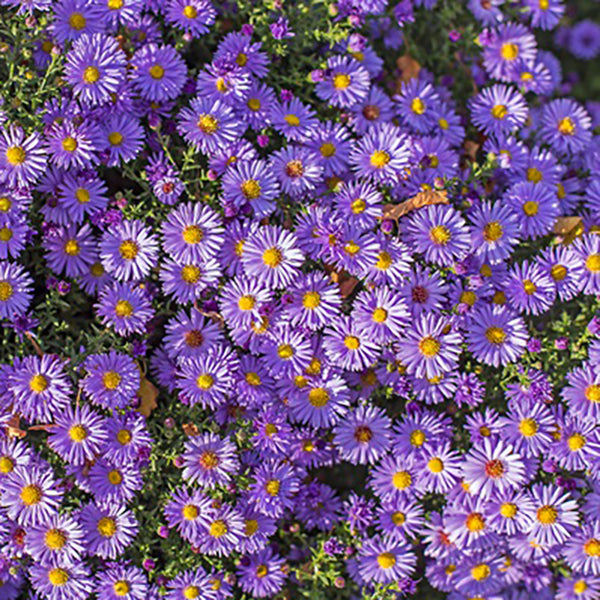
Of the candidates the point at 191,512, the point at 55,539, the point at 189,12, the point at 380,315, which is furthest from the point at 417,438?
the point at 189,12

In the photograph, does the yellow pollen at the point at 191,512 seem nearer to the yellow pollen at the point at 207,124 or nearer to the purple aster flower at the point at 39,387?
the purple aster flower at the point at 39,387

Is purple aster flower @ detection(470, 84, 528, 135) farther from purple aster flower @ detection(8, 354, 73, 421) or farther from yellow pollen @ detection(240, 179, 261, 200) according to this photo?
purple aster flower @ detection(8, 354, 73, 421)

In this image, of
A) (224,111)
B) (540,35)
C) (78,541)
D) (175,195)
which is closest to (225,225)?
(175,195)

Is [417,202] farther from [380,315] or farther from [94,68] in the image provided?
[94,68]

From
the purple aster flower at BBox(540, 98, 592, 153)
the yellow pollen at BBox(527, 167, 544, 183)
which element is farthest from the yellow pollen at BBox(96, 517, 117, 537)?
the purple aster flower at BBox(540, 98, 592, 153)

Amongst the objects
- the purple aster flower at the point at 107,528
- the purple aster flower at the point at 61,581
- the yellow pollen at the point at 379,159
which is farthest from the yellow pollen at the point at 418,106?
the purple aster flower at the point at 61,581

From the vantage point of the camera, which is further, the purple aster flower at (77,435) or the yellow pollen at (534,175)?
the yellow pollen at (534,175)
